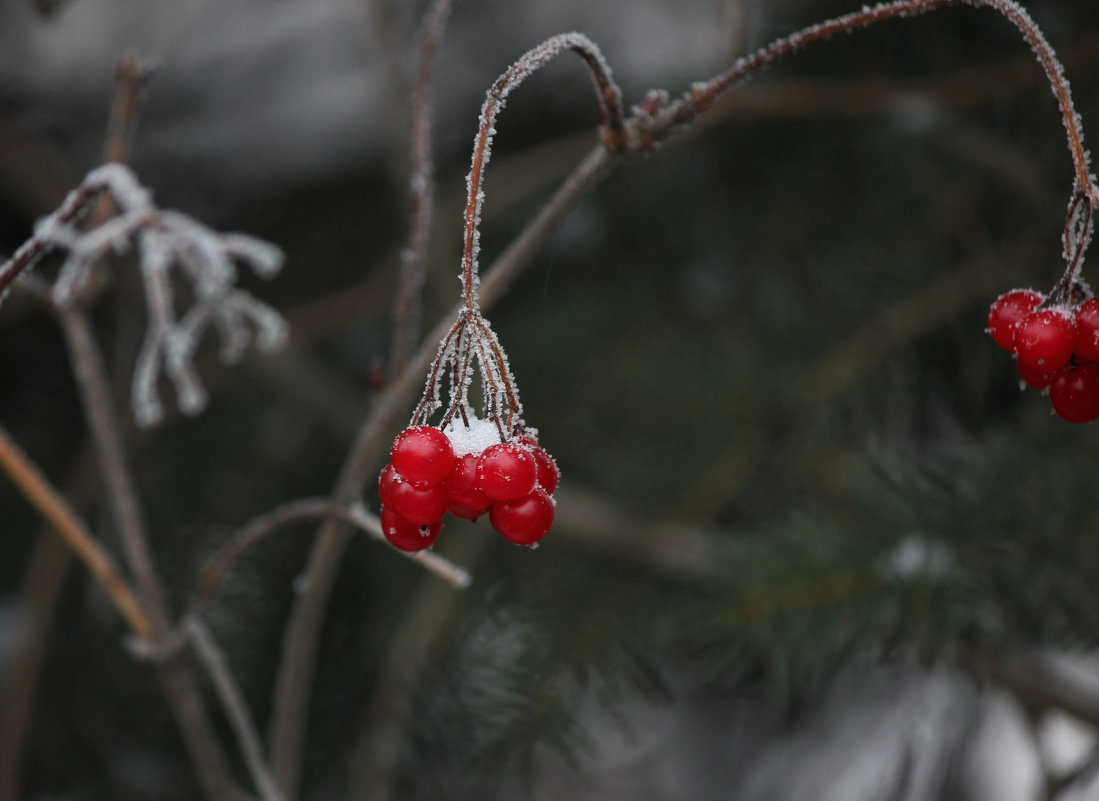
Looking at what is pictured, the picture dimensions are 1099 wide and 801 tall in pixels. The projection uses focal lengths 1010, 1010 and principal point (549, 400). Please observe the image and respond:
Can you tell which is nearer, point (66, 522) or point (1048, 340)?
point (1048, 340)

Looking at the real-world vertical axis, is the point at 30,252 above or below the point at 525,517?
above

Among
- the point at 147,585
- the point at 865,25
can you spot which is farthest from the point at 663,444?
the point at 865,25

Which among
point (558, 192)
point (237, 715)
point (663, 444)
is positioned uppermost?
point (558, 192)

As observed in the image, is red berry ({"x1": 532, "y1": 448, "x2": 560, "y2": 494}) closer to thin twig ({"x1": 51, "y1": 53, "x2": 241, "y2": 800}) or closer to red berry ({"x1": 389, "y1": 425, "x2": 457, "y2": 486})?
red berry ({"x1": 389, "y1": 425, "x2": 457, "y2": 486})

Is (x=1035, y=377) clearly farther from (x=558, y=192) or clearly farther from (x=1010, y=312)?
(x=558, y=192)

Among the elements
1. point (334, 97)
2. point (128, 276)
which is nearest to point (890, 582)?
point (128, 276)

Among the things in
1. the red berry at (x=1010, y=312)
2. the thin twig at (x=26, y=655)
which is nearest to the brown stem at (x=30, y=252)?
the red berry at (x=1010, y=312)

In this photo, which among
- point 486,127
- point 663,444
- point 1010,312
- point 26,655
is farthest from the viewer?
point 663,444

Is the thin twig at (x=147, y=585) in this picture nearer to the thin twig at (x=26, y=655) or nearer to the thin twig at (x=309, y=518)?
the thin twig at (x=309, y=518)
